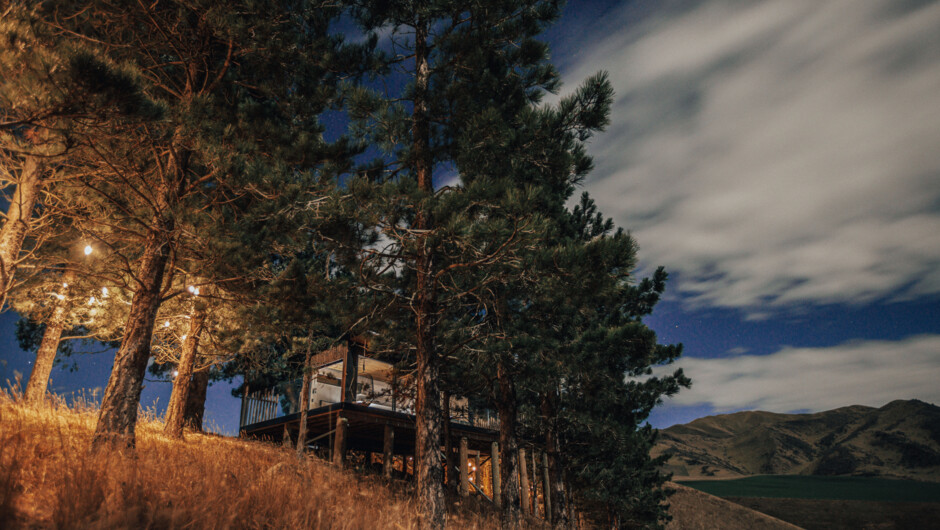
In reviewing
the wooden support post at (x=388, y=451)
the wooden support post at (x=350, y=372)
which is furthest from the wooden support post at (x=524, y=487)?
the wooden support post at (x=350, y=372)

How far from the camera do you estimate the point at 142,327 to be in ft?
20.4

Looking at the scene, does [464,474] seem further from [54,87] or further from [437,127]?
[54,87]

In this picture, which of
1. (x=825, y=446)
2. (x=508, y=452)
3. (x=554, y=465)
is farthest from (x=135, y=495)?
(x=825, y=446)

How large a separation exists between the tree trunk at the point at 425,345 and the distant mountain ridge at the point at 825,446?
301ft

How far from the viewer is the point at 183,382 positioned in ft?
32.5

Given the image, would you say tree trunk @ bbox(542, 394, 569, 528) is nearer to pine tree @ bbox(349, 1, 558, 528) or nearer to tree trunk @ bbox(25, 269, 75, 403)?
pine tree @ bbox(349, 1, 558, 528)

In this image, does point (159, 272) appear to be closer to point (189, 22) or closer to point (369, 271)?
point (369, 271)

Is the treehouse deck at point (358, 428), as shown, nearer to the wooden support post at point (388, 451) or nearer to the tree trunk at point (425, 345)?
the wooden support post at point (388, 451)

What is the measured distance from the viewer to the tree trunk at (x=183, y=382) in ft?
31.1

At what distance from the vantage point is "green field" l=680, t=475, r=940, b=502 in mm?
50375

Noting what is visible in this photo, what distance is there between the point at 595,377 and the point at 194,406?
12.9 metres

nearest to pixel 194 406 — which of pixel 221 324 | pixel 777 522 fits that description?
pixel 221 324

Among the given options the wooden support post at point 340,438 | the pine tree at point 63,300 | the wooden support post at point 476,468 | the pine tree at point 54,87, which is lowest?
the wooden support post at point 476,468

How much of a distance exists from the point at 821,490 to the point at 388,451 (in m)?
68.3
